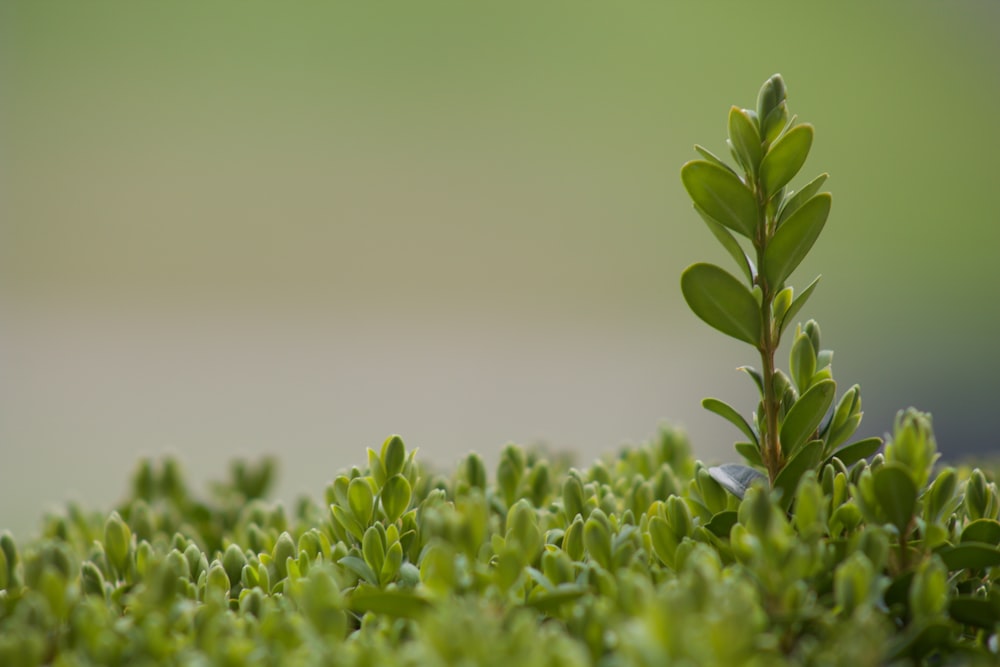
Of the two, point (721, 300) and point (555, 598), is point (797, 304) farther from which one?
point (555, 598)

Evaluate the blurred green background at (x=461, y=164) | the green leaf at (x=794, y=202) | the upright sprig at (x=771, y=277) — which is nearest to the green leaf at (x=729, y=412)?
the upright sprig at (x=771, y=277)

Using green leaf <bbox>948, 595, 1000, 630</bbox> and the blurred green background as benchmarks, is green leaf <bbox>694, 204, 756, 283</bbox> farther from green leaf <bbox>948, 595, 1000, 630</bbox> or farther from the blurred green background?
the blurred green background

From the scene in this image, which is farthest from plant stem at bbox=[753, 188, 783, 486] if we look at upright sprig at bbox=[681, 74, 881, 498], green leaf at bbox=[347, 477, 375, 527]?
green leaf at bbox=[347, 477, 375, 527]

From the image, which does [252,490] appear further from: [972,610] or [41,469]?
[41,469]

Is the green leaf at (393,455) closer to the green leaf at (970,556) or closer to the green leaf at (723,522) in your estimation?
the green leaf at (723,522)

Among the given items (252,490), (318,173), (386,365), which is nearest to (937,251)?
(386,365)

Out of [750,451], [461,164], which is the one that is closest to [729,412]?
[750,451]
